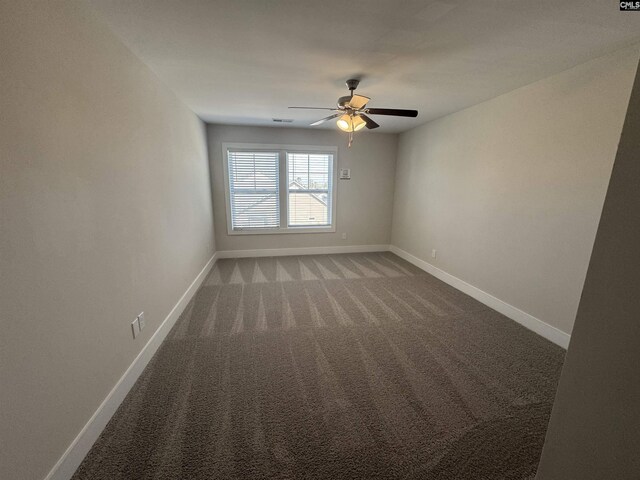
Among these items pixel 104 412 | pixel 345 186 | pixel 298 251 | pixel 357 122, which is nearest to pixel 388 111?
pixel 357 122

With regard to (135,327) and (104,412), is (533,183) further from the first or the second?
(104,412)

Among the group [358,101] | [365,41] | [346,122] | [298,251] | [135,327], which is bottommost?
[298,251]

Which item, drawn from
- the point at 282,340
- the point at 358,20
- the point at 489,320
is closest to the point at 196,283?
the point at 282,340

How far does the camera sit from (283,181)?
483 centimetres

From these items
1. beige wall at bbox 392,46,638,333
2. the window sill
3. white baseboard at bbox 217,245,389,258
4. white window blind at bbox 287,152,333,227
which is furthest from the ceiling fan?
white baseboard at bbox 217,245,389,258

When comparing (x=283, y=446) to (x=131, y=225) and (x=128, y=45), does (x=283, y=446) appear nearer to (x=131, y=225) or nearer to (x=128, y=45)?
(x=131, y=225)

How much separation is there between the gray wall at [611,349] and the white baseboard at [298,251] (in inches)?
180

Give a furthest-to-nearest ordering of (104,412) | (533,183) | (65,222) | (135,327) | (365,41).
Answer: (533,183), (135,327), (365,41), (104,412), (65,222)

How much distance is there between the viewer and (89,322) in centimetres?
144

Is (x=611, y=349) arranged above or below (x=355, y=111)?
below

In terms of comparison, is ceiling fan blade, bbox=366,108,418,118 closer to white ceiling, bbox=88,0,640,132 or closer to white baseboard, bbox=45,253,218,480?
white ceiling, bbox=88,0,640,132

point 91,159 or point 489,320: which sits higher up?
point 91,159

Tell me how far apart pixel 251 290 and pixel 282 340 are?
1.25 m

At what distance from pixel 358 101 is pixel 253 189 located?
9.45 ft
